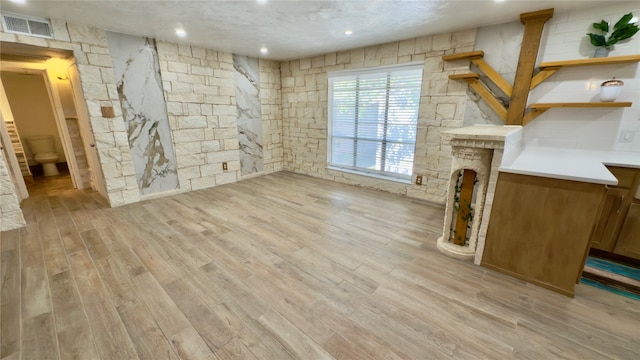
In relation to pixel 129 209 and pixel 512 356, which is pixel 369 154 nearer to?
pixel 512 356

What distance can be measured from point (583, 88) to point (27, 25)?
19.4 ft

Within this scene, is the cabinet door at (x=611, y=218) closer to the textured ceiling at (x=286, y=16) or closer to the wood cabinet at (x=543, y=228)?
the wood cabinet at (x=543, y=228)

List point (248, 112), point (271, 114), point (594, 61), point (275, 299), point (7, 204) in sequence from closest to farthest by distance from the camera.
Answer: point (275, 299)
point (594, 61)
point (7, 204)
point (248, 112)
point (271, 114)

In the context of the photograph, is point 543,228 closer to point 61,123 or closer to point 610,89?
point 610,89

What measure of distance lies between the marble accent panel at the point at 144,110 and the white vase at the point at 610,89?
5.32 m

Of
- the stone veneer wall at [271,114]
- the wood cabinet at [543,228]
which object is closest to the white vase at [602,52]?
the wood cabinet at [543,228]

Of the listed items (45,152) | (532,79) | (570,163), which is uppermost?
(532,79)

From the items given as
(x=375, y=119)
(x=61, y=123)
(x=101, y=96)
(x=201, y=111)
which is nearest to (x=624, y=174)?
(x=375, y=119)

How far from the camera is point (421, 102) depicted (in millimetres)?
3529

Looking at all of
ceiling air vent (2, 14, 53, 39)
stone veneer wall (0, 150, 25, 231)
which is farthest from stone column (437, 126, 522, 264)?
stone veneer wall (0, 150, 25, 231)

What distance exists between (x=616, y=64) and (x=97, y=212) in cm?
615

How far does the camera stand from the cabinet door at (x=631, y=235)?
2.10 m

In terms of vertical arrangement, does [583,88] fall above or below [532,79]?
below

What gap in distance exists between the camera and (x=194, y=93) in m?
4.02
